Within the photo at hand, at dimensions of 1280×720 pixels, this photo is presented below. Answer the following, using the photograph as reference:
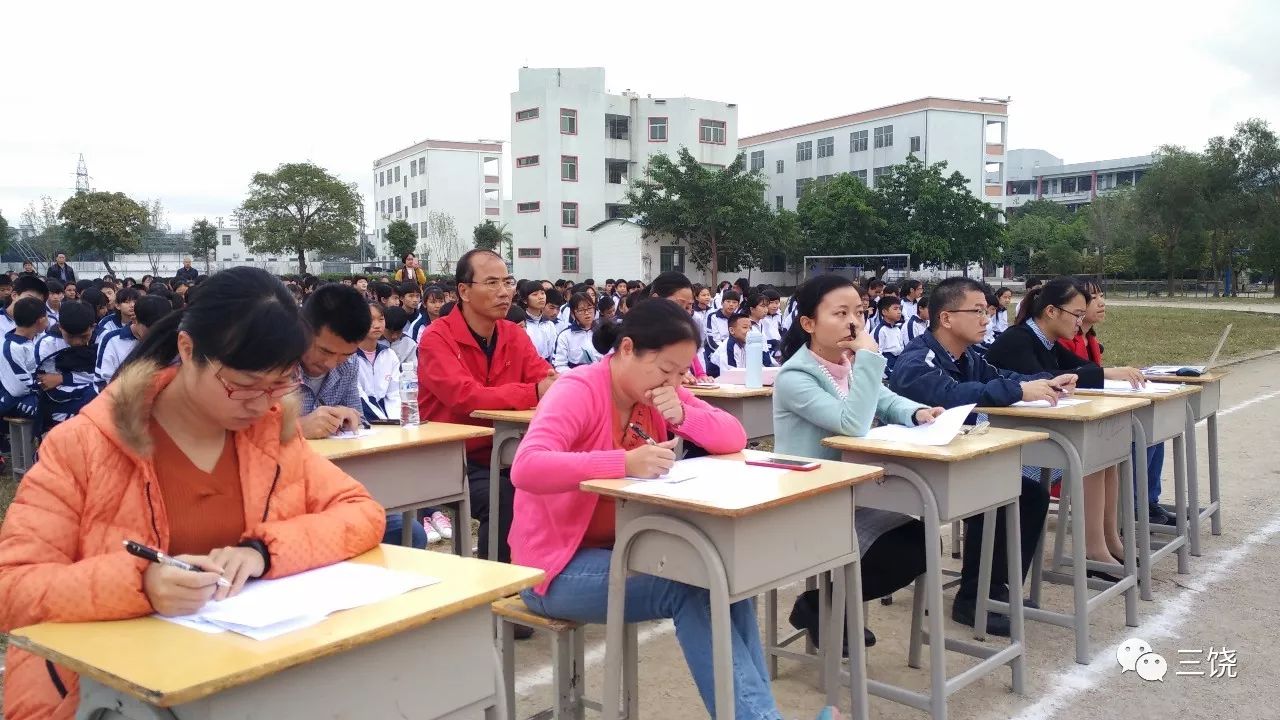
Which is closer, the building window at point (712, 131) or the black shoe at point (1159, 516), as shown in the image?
the black shoe at point (1159, 516)

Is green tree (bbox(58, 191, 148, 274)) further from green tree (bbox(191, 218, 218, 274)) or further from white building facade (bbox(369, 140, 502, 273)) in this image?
white building facade (bbox(369, 140, 502, 273))

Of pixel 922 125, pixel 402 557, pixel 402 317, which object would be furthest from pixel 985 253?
pixel 402 557

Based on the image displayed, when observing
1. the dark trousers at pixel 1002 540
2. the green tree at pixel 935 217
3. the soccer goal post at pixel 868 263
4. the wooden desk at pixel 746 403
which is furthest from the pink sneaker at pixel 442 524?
the green tree at pixel 935 217

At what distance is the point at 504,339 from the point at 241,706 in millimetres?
2967

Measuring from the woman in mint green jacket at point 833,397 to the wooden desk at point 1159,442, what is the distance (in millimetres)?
1436

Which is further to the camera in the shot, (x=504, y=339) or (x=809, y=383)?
(x=504, y=339)

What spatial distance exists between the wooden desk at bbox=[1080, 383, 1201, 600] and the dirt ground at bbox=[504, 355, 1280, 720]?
145mm

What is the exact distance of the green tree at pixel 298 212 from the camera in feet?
132

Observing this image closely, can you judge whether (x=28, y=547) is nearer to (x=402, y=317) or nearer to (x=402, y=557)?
(x=402, y=557)

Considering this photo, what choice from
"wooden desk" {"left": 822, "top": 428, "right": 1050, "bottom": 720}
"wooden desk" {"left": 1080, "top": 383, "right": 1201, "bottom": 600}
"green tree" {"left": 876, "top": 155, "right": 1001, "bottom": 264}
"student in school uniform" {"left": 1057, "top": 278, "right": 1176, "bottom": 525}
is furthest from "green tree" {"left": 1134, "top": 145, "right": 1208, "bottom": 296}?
"wooden desk" {"left": 822, "top": 428, "right": 1050, "bottom": 720}

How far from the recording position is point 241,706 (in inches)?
54.6

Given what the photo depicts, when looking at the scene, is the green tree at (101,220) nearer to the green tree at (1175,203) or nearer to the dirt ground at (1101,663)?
the dirt ground at (1101,663)

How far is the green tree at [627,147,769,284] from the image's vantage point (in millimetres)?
33594

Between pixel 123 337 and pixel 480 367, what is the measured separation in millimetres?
3243
